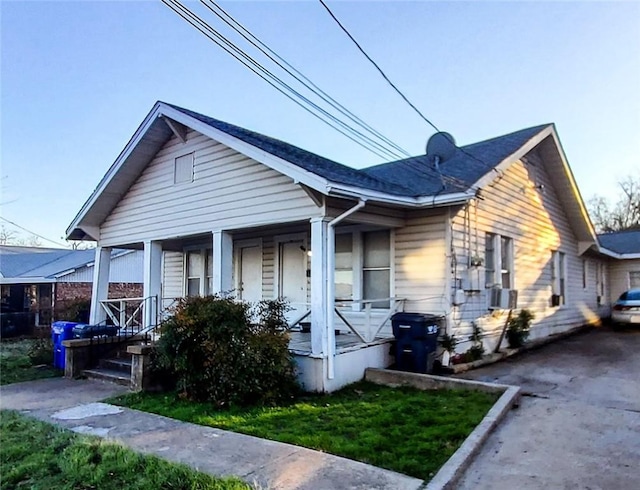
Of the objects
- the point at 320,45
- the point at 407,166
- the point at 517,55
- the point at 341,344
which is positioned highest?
the point at 517,55

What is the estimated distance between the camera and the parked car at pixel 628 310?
1547 cm

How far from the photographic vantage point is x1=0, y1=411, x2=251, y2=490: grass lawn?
3.75 metres

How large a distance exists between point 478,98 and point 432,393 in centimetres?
895

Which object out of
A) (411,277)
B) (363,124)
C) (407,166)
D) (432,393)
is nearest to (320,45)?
(363,124)

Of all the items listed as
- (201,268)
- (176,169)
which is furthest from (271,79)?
(201,268)

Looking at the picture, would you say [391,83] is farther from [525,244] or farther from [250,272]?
[525,244]

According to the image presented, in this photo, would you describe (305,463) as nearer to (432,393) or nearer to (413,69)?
(432,393)

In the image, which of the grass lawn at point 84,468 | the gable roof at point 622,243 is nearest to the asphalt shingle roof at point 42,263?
the grass lawn at point 84,468

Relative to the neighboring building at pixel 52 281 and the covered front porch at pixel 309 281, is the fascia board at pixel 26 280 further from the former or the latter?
the covered front porch at pixel 309 281

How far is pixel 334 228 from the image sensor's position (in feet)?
27.1

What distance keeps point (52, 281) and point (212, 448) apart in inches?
671

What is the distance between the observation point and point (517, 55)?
36.2 feet

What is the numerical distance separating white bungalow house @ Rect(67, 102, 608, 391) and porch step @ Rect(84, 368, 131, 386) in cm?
205

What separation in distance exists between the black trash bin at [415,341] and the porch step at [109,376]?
15.9 feet
